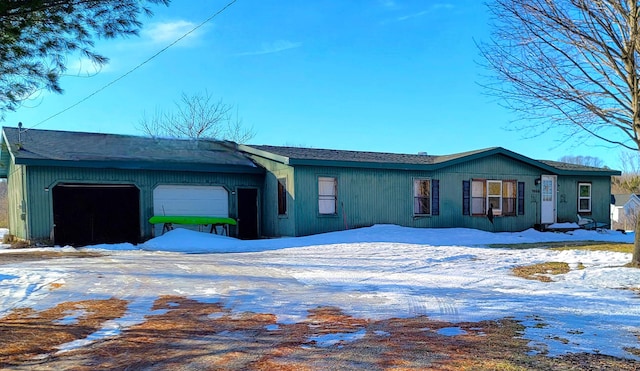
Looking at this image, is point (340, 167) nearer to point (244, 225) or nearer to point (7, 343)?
point (244, 225)

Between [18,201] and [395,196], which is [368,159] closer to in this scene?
[395,196]

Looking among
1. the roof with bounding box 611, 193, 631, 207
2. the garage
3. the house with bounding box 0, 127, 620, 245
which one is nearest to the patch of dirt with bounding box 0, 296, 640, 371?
the house with bounding box 0, 127, 620, 245

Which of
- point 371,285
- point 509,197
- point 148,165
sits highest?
point 148,165

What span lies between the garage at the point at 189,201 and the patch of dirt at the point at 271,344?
11.6m

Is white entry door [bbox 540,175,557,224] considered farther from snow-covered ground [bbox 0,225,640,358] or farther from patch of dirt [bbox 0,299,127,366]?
patch of dirt [bbox 0,299,127,366]

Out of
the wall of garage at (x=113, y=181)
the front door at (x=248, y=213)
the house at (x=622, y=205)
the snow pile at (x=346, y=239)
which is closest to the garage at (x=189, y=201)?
the wall of garage at (x=113, y=181)

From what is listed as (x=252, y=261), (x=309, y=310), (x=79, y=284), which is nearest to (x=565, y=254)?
(x=252, y=261)

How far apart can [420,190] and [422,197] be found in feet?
0.90

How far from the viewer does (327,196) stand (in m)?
17.4

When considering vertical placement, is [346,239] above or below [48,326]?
below

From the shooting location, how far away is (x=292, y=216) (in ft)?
55.0

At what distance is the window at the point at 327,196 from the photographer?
56.6ft

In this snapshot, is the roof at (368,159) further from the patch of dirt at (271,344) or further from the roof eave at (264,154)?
the patch of dirt at (271,344)

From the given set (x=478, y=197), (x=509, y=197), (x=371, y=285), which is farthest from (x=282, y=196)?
(x=371, y=285)
